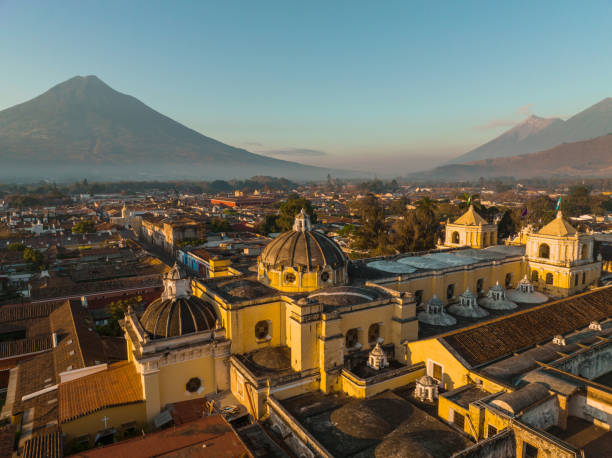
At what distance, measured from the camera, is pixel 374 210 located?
168ft

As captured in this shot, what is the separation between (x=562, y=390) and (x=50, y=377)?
2371 centimetres

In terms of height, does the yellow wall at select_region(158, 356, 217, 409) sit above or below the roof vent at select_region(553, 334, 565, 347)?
below

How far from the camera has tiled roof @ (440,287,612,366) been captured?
1814 cm

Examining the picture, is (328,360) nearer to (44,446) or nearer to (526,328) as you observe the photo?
(526,328)

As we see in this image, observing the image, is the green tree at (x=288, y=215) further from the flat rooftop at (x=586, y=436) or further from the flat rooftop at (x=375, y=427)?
the flat rooftop at (x=586, y=436)

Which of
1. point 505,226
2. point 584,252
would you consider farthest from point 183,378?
point 505,226

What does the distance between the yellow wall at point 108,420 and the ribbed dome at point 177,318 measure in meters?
3.13

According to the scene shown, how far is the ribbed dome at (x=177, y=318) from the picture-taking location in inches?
716

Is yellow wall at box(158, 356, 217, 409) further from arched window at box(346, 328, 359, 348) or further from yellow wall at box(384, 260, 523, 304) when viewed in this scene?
yellow wall at box(384, 260, 523, 304)

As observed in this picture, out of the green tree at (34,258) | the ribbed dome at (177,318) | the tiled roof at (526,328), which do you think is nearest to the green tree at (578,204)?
the tiled roof at (526,328)

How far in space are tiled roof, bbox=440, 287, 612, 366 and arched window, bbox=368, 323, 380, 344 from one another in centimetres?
330

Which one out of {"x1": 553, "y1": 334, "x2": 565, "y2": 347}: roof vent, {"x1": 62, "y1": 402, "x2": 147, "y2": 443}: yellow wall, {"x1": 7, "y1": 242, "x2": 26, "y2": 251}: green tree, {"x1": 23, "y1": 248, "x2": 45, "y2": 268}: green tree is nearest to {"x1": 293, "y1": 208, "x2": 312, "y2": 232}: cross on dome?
{"x1": 62, "y1": 402, "x2": 147, "y2": 443}: yellow wall

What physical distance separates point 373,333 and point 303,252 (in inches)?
219

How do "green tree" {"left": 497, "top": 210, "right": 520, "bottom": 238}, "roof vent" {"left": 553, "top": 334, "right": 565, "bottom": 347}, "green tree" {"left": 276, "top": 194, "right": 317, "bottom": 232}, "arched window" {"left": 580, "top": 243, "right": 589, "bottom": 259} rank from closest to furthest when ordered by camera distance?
"roof vent" {"left": 553, "top": 334, "right": 565, "bottom": 347}, "arched window" {"left": 580, "top": 243, "right": 589, "bottom": 259}, "green tree" {"left": 497, "top": 210, "right": 520, "bottom": 238}, "green tree" {"left": 276, "top": 194, "right": 317, "bottom": 232}
